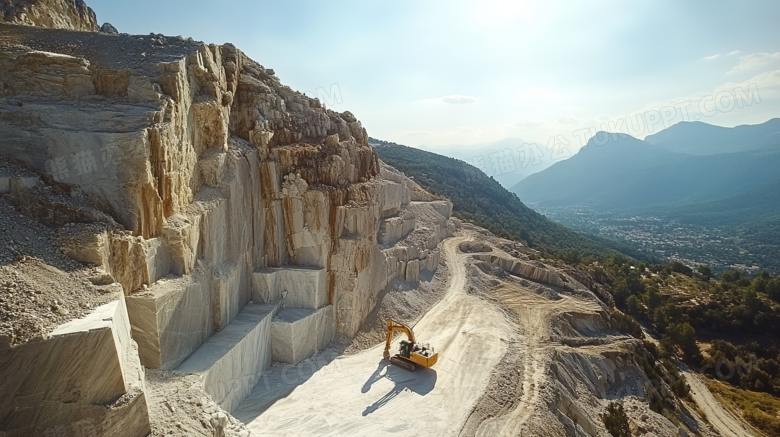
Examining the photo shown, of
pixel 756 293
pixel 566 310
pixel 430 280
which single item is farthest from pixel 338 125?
pixel 756 293

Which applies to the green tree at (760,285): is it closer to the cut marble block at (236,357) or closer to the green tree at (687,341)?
the green tree at (687,341)

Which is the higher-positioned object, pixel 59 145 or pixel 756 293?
pixel 59 145

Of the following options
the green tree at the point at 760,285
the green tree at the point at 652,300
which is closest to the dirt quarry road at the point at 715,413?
the green tree at the point at 652,300

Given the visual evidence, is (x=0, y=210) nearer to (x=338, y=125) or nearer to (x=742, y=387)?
(x=338, y=125)

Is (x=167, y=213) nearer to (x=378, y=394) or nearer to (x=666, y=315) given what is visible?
(x=378, y=394)

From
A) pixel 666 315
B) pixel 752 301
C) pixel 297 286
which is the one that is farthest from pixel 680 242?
pixel 297 286

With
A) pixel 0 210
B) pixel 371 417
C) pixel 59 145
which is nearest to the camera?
pixel 0 210
